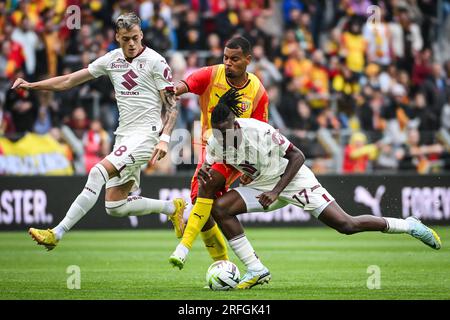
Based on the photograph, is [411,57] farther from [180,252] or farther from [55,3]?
[180,252]

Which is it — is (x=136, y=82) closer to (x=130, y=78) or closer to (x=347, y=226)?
(x=130, y=78)

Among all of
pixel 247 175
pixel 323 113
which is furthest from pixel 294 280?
pixel 323 113

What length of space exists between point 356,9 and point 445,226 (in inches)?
→ 247

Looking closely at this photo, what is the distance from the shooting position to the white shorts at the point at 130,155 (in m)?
11.2

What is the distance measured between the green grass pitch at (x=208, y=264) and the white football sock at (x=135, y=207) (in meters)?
0.73

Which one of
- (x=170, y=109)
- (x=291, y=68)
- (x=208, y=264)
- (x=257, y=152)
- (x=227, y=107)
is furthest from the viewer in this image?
(x=291, y=68)

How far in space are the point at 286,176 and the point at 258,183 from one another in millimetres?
444

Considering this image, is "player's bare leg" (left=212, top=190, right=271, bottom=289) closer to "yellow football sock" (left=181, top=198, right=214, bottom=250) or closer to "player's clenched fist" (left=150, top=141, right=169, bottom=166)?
"yellow football sock" (left=181, top=198, right=214, bottom=250)

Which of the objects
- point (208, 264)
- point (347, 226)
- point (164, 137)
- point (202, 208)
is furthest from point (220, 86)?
point (208, 264)

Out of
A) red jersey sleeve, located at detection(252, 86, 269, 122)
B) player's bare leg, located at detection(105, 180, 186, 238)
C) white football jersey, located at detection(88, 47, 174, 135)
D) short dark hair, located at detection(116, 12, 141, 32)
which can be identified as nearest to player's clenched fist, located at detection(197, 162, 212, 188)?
red jersey sleeve, located at detection(252, 86, 269, 122)

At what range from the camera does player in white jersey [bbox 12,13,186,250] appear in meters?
11.1

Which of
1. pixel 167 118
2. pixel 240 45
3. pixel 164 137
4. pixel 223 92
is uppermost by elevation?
pixel 240 45

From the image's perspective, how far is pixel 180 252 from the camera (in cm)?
988

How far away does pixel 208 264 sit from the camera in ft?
43.7
